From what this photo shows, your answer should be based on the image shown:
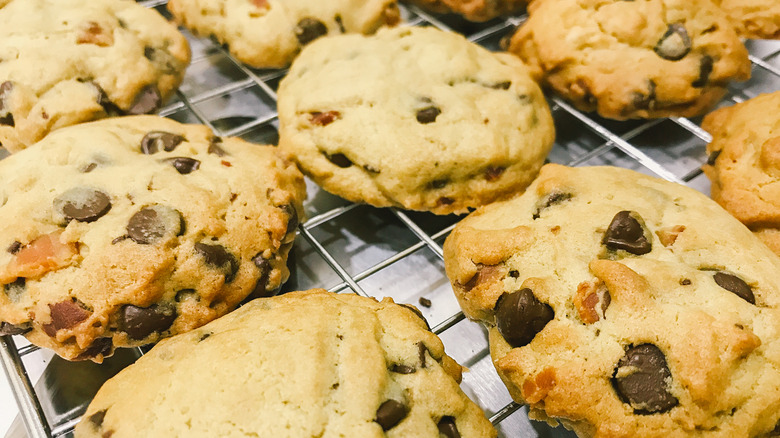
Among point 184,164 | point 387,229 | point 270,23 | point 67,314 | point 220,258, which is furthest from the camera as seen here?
point 270,23

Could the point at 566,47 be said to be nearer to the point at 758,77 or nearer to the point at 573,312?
the point at 758,77

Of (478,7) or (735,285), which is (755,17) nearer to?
(478,7)

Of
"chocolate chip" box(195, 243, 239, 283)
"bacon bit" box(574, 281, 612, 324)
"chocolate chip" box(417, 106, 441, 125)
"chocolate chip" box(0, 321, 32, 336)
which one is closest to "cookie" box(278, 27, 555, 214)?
"chocolate chip" box(417, 106, 441, 125)

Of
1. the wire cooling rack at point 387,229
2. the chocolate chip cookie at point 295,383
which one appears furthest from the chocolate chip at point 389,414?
the wire cooling rack at point 387,229

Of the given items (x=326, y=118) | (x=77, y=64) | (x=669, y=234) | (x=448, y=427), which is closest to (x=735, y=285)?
(x=669, y=234)

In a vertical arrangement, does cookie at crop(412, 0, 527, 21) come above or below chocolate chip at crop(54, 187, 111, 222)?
below

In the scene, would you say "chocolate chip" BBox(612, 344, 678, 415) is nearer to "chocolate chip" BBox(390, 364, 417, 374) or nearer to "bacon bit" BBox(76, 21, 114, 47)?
"chocolate chip" BBox(390, 364, 417, 374)
